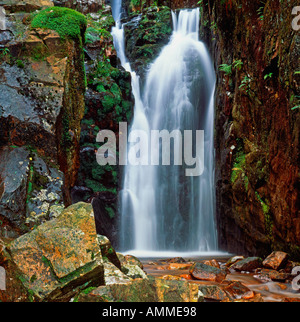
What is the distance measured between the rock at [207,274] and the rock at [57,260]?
9.33 feet

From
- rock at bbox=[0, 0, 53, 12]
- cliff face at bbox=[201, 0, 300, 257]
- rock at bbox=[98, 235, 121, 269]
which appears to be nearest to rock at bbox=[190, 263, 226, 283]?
cliff face at bbox=[201, 0, 300, 257]

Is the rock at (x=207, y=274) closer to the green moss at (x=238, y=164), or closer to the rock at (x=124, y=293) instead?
the rock at (x=124, y=293)

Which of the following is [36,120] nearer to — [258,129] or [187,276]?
[187,276]

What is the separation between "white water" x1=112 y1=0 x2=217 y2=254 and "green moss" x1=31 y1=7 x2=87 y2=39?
6672 millimetres

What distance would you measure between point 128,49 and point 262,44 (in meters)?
10.7

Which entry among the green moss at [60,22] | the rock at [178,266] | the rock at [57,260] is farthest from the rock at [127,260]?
the green moss at [60,22]

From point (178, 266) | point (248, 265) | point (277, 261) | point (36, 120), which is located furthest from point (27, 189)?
point (277, 261)

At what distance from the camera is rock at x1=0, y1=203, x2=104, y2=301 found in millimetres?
2617

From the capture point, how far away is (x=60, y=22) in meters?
6.13

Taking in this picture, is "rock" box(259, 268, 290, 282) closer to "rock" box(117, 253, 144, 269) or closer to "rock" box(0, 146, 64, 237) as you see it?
"rock" box(117, 253, 144, 269)

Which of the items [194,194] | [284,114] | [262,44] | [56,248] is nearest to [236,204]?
[194,194]

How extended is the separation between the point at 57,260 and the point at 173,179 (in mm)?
9326

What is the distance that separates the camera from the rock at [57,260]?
8.59 ft

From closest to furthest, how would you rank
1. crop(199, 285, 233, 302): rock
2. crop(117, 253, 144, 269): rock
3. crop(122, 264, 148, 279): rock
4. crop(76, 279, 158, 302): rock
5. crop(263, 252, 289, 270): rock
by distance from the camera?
crop(76, 279, 158, 302): rock < crop(199, 285, 233, 302): rock < crop(122, 264, 148, 279): rock < crop(117, 253, 144, 269): rock < crop(263, 252, 289, 270): rock
